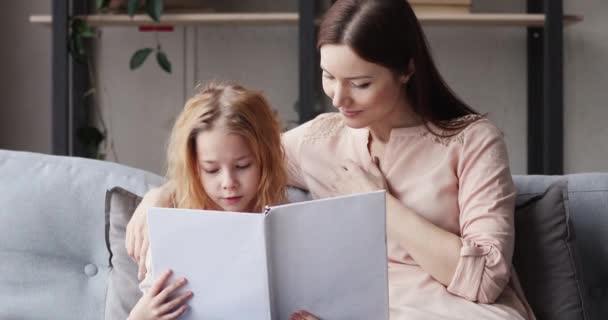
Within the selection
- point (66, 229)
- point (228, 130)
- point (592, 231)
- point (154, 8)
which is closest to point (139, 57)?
point (154, 8)

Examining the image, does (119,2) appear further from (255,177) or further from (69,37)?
(255,177)

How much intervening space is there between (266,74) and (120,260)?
1619 millimetres

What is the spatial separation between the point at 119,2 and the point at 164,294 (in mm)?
1840

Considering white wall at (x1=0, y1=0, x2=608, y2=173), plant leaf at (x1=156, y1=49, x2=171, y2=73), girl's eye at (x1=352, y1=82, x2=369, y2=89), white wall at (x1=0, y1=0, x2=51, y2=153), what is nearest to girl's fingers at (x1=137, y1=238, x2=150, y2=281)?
girl's eye at (x1=352, y1=82, x2=369, y2=89)

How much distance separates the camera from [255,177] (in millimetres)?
1538

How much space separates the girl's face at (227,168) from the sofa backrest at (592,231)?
25.7 inches

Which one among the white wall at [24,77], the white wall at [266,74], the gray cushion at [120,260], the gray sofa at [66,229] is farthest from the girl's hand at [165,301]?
the white wall at [24,77]

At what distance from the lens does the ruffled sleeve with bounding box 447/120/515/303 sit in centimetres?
156

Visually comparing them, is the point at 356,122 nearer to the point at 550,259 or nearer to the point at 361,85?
the point at 361,85

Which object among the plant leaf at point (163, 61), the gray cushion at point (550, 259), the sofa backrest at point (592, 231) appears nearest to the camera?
the gray cushion at point (550, 259)

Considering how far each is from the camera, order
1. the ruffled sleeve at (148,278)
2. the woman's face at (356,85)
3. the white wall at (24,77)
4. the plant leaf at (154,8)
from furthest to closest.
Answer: the white wall at (24,77), the plant leaf at (154,8), the woman's face at (356,85), the ruffled sleeve at (148,278)

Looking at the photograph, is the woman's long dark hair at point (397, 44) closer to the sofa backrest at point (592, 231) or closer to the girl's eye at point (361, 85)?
the girl's eye at point (361, 85)

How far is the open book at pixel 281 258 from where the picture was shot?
1.28m

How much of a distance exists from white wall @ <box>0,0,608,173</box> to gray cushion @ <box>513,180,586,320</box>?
4.97 feet
